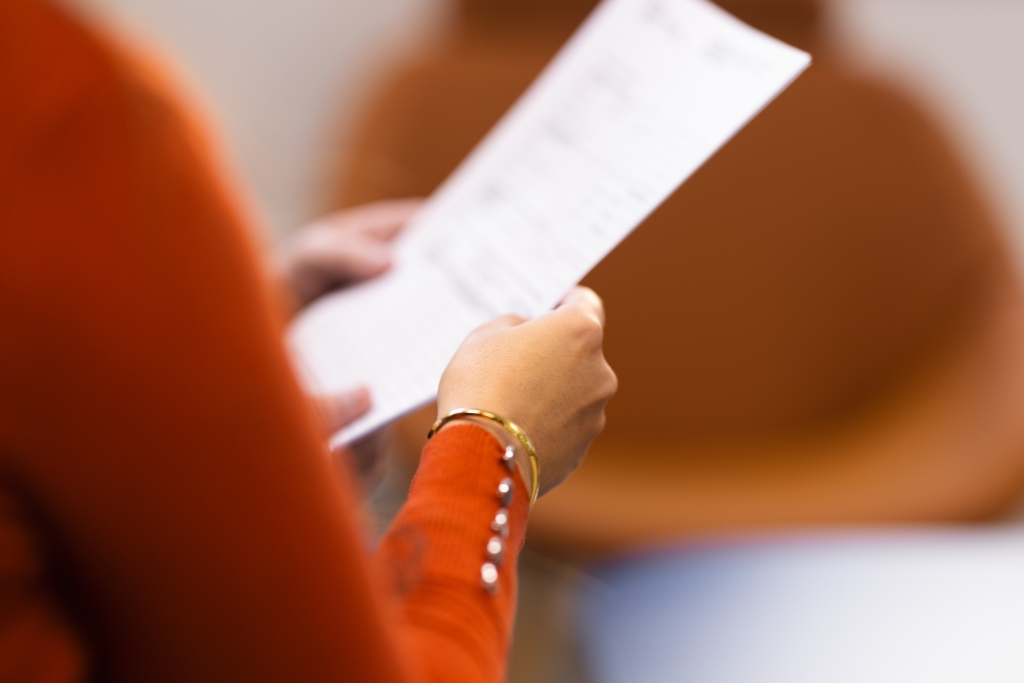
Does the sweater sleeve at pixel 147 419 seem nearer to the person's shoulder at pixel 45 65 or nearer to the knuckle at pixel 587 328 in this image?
the person's shoulder at pixel 45 65

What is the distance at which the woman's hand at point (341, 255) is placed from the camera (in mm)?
692

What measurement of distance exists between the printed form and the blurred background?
0.18 meters

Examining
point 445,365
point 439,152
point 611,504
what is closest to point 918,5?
point 439,152

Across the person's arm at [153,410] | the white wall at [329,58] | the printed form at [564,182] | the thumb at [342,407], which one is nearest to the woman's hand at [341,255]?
the printed form at [564,182]

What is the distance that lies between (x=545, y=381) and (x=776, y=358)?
0.85 meters

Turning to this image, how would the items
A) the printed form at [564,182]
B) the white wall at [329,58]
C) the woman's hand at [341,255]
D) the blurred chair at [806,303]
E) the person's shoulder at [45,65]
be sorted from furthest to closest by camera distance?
the white wall at [329,58] → the blurred chair at [806,303] → the woman's hand at [341,255] → the printed form at [564,182] → the person's shoulder at [45,65]

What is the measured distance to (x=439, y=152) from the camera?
1.17 meters

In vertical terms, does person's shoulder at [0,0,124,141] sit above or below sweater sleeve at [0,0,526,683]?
above

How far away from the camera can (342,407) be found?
50 cm

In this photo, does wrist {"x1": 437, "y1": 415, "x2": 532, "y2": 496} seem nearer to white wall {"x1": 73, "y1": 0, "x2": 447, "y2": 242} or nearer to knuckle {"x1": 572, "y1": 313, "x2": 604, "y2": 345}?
knuckle {"x1": 572, "y1": 313, "x2": 604, "y2": 345}

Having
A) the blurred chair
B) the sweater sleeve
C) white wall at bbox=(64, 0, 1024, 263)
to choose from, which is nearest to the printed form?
the sweater sleeve

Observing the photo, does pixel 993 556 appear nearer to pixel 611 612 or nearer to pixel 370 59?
pixel 611 612

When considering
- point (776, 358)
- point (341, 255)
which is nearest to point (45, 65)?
point (341, 255)

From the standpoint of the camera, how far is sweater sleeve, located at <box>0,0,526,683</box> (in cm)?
23
